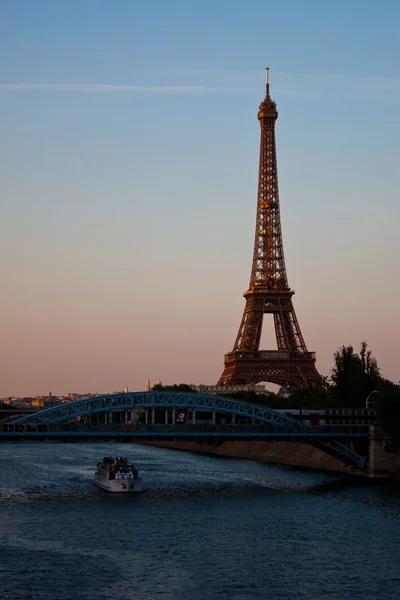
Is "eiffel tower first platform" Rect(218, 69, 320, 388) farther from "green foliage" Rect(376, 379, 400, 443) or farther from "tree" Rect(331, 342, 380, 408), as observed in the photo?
"green foliage" Rect(376, 379, 400, 443)

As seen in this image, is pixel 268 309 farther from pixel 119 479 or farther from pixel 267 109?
pixel 119 479

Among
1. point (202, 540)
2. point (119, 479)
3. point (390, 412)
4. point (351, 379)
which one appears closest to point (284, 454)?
point (351, 379)

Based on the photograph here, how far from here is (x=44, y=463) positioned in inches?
4496

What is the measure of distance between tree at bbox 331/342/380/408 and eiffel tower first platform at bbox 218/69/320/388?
36.5 meters

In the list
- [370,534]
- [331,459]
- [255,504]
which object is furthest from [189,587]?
[331,459]

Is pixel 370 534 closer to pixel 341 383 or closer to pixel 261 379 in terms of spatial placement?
pixel 341 383

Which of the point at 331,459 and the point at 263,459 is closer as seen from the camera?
the point at 331,459

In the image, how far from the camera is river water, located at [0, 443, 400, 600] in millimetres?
43594

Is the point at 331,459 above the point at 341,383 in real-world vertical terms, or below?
below

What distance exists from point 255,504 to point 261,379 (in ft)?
265

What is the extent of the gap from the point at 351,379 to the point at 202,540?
56.4m

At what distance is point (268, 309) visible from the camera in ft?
511

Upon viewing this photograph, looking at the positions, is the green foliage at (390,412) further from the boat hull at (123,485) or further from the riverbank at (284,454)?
the boat hull at (123,485)

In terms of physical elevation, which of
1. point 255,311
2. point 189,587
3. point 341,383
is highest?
point 255,311
